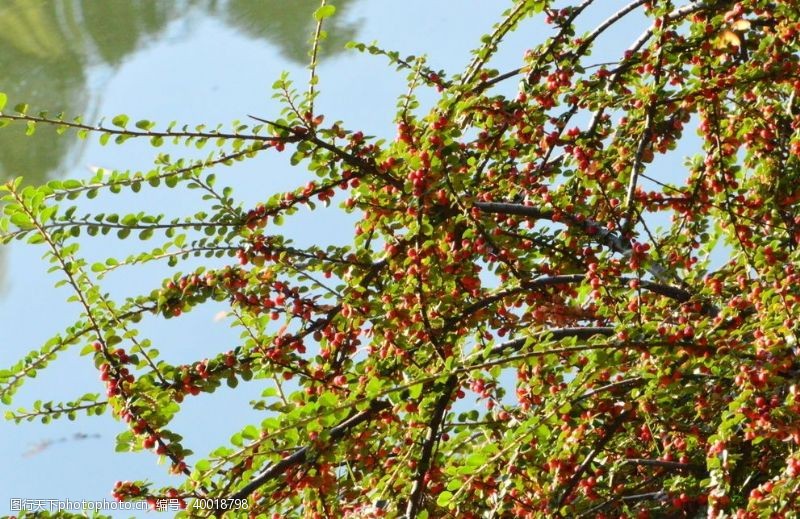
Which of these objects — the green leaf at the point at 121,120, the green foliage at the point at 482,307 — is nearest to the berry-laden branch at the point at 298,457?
the green foliage at the point at 482,307

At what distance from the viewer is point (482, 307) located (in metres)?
1.61

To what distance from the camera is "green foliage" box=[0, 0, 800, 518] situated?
4.30 ft

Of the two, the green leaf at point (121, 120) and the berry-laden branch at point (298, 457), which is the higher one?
the green leaf at point (121, 120)

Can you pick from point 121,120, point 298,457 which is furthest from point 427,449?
point 121,120

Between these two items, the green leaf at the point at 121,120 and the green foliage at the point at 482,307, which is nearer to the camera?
the green foliage at the point at 482,307

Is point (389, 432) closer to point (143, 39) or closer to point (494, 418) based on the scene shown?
point (494, 418)

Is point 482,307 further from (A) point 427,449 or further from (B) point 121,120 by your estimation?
(B) point 121,120

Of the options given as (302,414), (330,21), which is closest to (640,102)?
(302,414)

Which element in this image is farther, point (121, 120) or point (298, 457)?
point (121, 120)

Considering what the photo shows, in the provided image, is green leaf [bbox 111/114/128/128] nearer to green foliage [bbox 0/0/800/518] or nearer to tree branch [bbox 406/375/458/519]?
green foliage [bbox 0/0/800/518]

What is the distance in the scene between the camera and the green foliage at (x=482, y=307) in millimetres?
1311

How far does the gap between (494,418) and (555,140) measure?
1.78 ft

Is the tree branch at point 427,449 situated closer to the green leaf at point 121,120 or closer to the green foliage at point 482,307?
the green foliage at point 482,307

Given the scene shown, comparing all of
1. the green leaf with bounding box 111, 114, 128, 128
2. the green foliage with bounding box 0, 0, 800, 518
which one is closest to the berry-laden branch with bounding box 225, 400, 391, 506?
the green foliage with bounding box 0, 0, 800, 518
